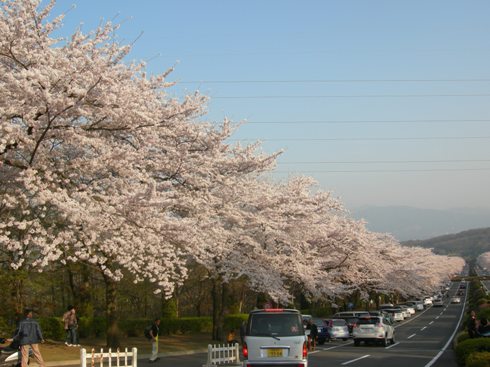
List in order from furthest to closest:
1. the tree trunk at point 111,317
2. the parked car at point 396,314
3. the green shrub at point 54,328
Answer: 1. the parked car at point 396,314
2. the green shrub at point 54,328
3. the tree trunk at point 111,317

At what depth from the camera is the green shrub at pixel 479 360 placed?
16300mm

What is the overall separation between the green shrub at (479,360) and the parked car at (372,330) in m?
15.3

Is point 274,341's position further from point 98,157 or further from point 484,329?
point 484,329

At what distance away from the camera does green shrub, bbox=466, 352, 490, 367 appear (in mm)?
16300

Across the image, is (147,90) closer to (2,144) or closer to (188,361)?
(2,144)

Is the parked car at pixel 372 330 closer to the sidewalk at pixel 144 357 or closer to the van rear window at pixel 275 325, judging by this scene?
the sidewalk at pixel 144 357

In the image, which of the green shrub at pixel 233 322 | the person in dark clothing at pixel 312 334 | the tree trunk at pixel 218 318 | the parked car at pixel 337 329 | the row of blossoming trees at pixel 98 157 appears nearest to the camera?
the row of blossoming trees at pixel 98 157

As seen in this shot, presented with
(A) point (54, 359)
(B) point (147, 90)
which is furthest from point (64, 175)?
(A) point (54, 359)

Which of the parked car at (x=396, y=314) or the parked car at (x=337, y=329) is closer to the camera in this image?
the parked car at (x=337, y=329)

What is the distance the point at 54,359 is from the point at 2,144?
9.07 m

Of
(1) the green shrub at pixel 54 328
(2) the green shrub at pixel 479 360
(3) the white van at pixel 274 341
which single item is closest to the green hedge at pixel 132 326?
(1) the green shrub at pixel 54 328

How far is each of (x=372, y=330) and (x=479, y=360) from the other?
16.5 m

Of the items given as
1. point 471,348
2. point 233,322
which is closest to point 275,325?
point 471,348

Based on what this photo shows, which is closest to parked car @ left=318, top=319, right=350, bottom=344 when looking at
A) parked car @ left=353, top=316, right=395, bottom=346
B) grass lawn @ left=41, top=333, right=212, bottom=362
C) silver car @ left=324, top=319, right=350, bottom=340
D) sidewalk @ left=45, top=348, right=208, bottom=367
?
silver car @ left=324, top=319, right=350, bottom=340
